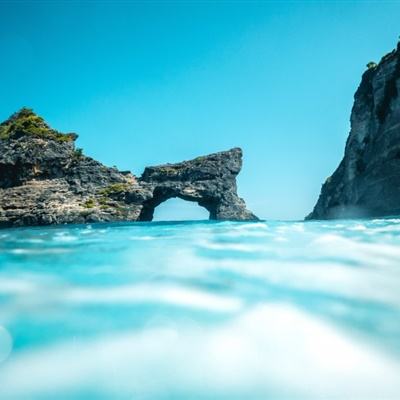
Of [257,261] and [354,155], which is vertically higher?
[354,155]

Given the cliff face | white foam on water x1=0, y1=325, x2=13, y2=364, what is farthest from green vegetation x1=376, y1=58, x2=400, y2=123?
white foam on water x1=0, y1=325, x2=13, y2=364

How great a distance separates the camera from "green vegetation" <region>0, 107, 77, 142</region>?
3684cm

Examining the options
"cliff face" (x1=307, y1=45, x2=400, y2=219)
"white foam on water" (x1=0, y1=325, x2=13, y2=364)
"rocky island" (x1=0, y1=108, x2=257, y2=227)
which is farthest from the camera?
"cliff face" (x1=307, y1=45, x2=400, y2=219)

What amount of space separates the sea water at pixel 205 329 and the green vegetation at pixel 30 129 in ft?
119

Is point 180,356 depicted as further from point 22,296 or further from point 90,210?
point 90,210

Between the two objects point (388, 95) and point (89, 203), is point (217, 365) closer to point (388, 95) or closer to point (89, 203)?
point (89, 203)

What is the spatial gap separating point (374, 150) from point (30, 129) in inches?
1532

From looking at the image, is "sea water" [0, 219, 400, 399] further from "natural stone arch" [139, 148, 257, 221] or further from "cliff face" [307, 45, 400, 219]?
"natural stone arch" [139, 148, 257, 221]

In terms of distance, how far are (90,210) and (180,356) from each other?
31353 millimetres

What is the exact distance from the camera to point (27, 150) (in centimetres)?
3425

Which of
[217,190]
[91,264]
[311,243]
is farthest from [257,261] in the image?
[217,190]

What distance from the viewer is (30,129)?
36.9 metres

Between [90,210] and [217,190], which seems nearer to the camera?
[90,210]

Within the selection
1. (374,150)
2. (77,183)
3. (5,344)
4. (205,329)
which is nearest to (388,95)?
(374,150)
